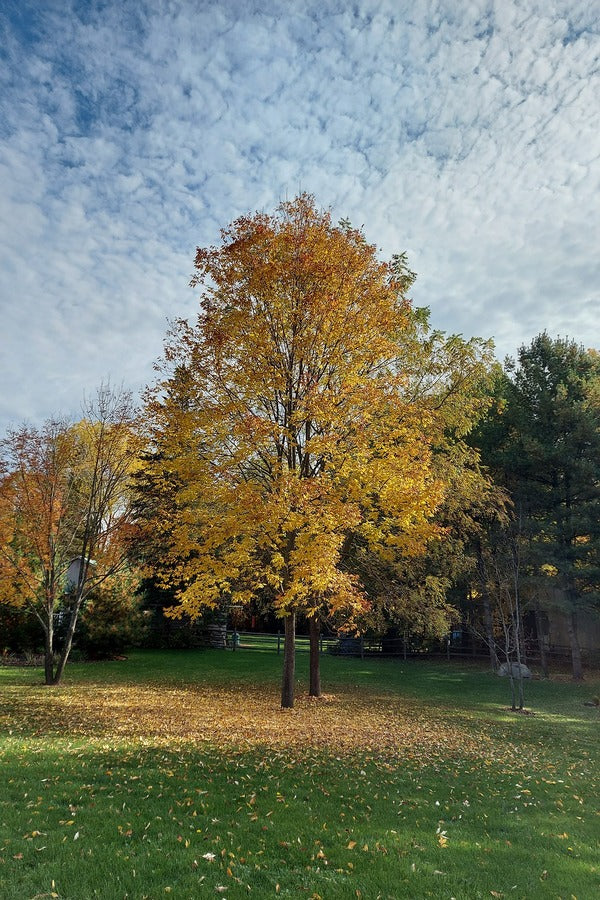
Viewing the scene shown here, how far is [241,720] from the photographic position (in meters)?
11.2

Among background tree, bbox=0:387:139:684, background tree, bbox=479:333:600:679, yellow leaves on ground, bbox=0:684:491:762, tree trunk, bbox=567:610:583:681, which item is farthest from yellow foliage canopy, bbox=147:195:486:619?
tree trunk, bbox=567:610:583:681

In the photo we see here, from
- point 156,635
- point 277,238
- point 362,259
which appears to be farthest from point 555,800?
point 156,635

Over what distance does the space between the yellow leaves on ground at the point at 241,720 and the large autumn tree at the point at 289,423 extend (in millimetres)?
1735

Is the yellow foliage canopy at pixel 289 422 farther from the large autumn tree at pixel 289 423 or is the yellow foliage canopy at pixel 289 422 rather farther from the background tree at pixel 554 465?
the background tree at pixel 554 465

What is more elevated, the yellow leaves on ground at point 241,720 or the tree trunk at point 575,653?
the tree trunk at point 575,653

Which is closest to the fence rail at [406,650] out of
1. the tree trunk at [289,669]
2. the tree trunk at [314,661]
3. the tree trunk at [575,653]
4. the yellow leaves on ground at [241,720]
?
the tree trunk at [575,653]

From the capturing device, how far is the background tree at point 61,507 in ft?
53.3

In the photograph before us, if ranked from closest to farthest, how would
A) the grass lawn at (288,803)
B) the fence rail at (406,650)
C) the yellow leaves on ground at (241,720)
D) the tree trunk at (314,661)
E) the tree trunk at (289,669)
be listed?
1. the grass lawn at (288,803)
2. the yellow leaves on ground at (241,720)
3. the tree trunk at (289,669)
4. the tree trunk at (314,661)
5. the fence rail at (406,650)

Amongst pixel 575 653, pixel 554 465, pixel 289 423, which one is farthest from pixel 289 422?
pixel 575 653

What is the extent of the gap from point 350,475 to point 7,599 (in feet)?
41.9

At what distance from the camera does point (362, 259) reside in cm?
1226

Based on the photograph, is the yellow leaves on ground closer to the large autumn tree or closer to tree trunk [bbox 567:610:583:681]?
the large autumn tree

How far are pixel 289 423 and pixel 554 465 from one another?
1533 centimetres

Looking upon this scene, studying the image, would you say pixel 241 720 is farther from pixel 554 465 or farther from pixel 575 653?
pixel 554 465
